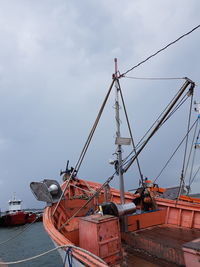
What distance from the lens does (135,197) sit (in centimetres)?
934

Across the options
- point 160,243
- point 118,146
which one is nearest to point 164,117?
point 118,146

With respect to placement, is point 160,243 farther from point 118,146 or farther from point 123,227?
point 118,146

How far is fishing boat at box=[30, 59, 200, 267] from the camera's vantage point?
4.74 m

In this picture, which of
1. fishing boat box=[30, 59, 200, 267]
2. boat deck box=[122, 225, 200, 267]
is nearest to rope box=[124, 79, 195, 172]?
fishing boat box=[30, 59, 200, 267]

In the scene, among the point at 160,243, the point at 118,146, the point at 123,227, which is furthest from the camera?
the point at 118,146

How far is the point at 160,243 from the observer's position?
17.5ft

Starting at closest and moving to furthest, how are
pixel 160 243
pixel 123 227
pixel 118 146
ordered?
pixel 160 243 → pixel 123 227 → pixel 118 146

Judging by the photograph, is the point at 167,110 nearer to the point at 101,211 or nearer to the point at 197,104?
the point at 101,211

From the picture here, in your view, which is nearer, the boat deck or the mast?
the boat deck

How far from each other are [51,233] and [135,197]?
4.93 m

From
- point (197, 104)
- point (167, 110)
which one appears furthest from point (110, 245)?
point (197, 104)

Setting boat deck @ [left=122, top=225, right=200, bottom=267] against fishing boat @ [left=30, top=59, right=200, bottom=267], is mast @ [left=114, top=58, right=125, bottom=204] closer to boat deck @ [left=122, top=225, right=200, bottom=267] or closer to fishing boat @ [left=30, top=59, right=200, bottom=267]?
fishing boat @ [left=30, top=59, right=200, bottom=267]

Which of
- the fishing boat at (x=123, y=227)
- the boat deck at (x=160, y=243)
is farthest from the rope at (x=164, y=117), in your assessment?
the boat deck at (x=160, y=243)

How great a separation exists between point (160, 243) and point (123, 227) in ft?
5.43
